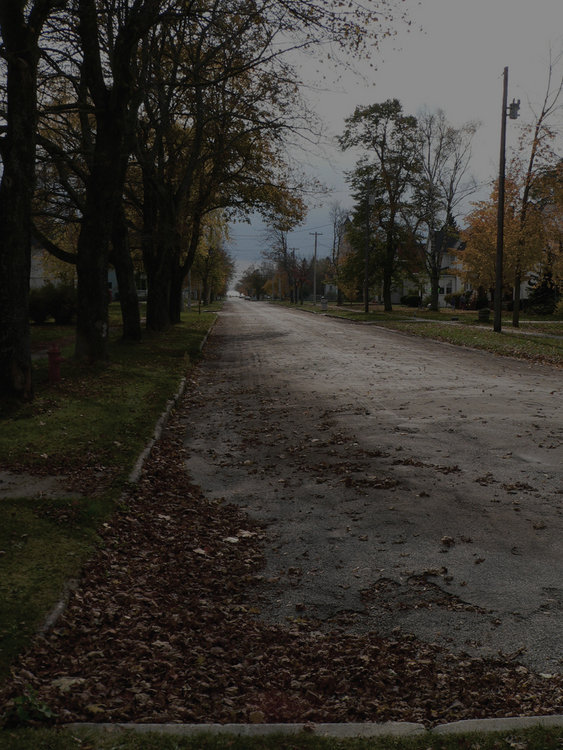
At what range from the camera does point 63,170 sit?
57.6 feet

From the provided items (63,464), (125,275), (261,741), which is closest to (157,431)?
(63,464)

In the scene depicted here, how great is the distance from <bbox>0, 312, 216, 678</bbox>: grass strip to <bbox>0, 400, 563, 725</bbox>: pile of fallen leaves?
235mm

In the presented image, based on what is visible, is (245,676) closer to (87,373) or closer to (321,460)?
(321,460)

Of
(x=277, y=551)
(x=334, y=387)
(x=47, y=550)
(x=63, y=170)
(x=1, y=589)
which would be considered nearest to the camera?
(x=1, y=589)

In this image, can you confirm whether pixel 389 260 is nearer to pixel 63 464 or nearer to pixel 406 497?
pixel 63 464

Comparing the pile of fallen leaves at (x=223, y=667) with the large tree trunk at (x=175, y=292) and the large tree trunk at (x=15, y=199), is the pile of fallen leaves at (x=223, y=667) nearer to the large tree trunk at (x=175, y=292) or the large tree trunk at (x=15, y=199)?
the large tree trunk at (x=15, y=199)

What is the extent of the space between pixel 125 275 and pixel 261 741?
686 inches

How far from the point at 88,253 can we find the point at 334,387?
5.58 meters

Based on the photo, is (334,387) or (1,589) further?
(334,387)

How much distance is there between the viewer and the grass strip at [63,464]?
4145 millimetres

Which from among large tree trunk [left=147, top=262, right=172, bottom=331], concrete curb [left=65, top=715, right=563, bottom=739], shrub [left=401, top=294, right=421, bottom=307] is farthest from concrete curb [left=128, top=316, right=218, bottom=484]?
shrub [left=401, top=294, right=421, bottom=307]

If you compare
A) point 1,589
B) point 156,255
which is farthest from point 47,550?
point 156,255

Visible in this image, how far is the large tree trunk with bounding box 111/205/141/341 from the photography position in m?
17.8

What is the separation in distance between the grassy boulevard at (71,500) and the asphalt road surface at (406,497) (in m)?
0.90
